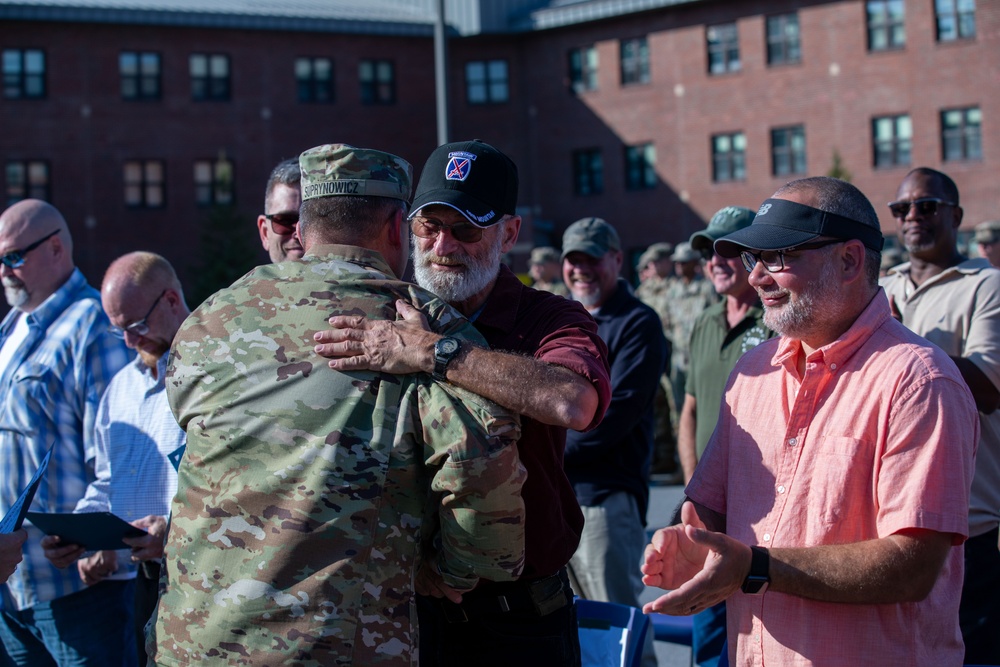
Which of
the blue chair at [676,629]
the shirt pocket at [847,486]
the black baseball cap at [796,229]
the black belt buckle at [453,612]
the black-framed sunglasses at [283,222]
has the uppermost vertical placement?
the black-framed sunglasses at [283,222]

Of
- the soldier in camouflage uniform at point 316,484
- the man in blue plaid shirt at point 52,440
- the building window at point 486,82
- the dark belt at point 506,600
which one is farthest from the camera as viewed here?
the building window at point 486,82

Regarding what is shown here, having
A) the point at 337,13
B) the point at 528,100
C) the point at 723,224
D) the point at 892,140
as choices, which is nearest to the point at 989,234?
the point at 723,224

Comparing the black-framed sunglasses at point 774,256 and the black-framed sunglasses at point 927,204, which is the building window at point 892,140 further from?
the black-framed sunglasses at point 774,256

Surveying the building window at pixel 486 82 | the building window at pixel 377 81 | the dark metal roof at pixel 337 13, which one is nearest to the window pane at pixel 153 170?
the dark metal roof at pixel 337 13

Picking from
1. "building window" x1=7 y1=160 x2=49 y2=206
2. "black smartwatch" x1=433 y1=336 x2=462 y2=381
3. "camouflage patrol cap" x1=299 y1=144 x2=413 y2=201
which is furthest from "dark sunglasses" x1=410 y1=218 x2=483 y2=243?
"building window" x1=7 y1=160 x2=49 y2=206

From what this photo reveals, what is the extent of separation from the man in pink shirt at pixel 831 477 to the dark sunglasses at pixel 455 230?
29.1 inches

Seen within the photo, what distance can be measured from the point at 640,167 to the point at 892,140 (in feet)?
26.1

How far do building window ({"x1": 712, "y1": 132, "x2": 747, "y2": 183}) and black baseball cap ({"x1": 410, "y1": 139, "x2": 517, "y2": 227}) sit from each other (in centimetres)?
3114

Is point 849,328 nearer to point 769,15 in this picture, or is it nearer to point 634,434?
point 634,434

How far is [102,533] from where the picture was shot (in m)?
3.82

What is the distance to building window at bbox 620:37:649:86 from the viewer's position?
3441 cm

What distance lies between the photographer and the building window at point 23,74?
105 feet

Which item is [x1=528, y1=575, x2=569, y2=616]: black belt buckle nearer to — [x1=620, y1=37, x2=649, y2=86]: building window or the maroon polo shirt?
the maroon polo shirt

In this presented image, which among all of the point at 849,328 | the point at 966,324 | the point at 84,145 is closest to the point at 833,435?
the point at 849,328
